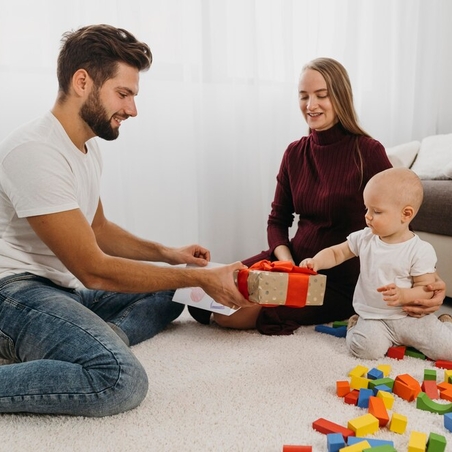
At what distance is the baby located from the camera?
1.57 metres

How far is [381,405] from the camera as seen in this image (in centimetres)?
124

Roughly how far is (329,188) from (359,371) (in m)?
0.66

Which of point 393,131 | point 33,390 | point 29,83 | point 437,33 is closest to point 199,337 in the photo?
point 33,390

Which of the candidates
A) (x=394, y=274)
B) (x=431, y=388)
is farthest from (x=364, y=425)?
(x=394, y=274)

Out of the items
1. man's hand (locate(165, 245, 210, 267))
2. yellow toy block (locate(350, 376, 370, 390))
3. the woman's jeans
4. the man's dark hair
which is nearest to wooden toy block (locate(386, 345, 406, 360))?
yellow toy block (locate(350, 376, 370, 390))

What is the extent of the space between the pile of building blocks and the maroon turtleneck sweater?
0.52 meters

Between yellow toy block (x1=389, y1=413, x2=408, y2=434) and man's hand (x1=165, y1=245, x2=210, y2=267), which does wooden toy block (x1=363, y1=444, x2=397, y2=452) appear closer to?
yellow toy block (x1=389, y1=413, x2=408, y2=434)

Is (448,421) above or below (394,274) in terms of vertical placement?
below

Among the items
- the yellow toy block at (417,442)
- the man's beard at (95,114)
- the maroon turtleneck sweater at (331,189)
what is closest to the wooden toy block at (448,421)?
the yellow toy block at (417,442)

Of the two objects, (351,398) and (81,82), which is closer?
(351,398)

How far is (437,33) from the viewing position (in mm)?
3141

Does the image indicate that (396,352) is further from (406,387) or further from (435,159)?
(435,159)

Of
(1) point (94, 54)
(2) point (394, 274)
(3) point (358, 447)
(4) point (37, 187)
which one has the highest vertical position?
(1) point (94, 54)

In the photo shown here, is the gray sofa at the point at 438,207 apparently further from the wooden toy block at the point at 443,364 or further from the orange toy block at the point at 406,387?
the orange toy block at the point at 406,387
